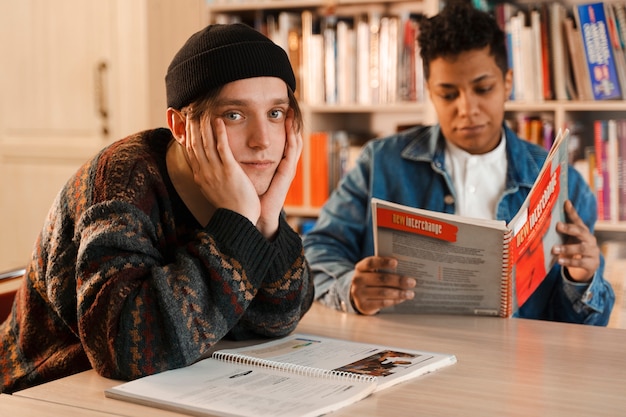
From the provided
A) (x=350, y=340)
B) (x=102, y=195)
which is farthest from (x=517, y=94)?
(x=102, y=195)

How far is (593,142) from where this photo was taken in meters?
2.82

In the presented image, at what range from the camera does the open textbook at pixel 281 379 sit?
3.32 ft

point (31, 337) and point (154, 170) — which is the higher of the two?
point (154, 170)

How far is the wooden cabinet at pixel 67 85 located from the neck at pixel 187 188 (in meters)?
2.08

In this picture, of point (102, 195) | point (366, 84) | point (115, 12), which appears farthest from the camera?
point (115, 12)

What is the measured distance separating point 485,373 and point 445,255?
13.7 inches

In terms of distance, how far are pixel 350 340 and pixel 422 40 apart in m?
0.88

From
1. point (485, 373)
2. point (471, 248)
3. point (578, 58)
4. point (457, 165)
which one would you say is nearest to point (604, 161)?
point (578, 58)

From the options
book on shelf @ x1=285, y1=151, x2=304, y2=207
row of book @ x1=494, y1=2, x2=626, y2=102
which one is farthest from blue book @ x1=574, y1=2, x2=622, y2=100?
book on shelf @ x1=285, y1=151, x2=304, y2=207

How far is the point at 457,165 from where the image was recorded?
2004mm

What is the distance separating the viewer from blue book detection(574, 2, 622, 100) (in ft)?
8.54

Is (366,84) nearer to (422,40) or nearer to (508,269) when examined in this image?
(422,40)

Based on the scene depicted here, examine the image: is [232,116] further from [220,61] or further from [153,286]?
[153,286]

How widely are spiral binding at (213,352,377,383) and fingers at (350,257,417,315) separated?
379 millimetres
